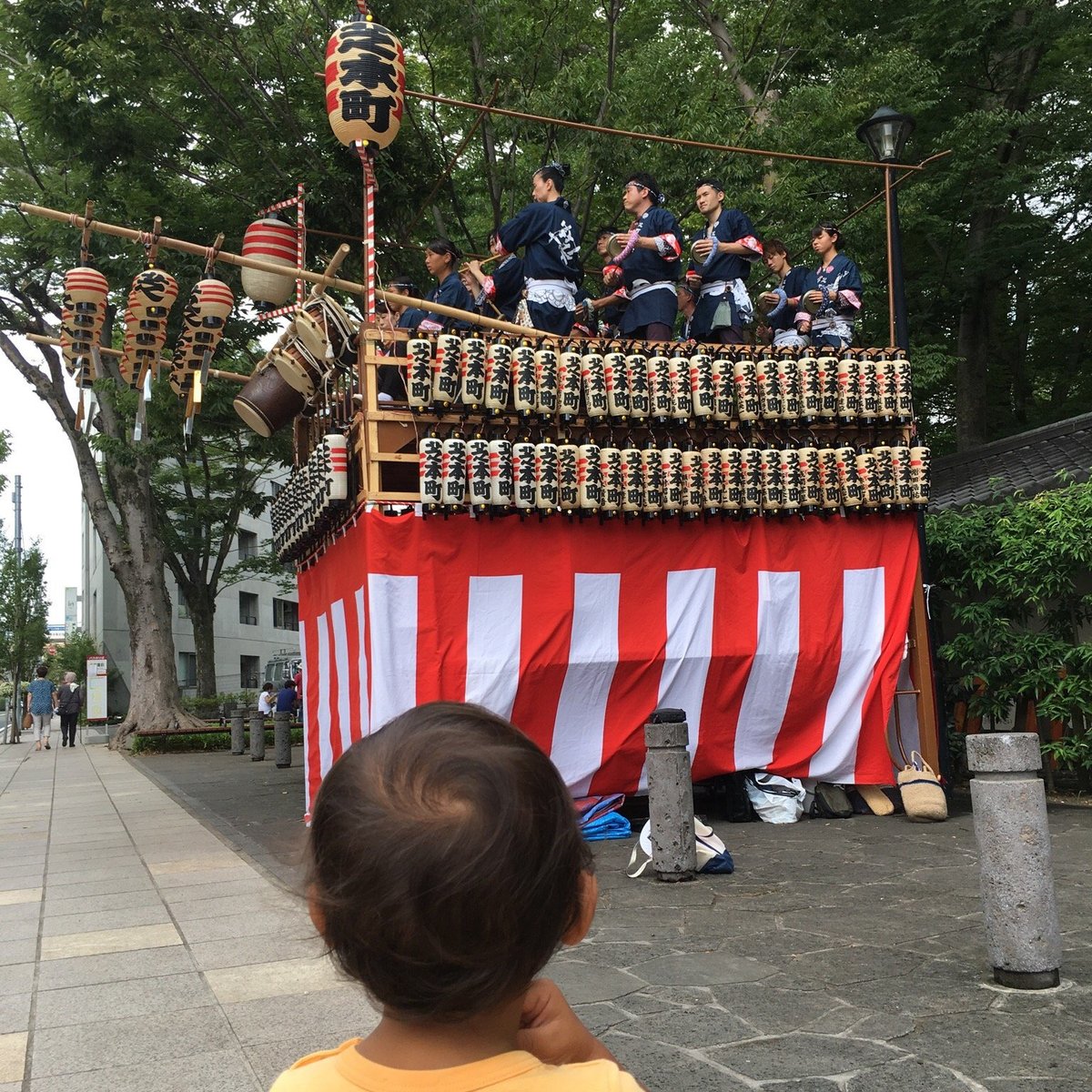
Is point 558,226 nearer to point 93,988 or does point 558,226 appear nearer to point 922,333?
point 93,988

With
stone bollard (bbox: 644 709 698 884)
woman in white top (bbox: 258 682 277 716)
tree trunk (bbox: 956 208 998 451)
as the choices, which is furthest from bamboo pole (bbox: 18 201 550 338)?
woman in white top (bbox: 258 682 277 716)

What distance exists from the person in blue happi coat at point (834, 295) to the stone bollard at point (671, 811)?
4.38m

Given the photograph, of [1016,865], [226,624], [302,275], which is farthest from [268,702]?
[226,624]

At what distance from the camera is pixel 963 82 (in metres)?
17.2

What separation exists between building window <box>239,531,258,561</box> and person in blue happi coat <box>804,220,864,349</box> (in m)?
37.3

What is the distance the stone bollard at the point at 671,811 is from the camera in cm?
618

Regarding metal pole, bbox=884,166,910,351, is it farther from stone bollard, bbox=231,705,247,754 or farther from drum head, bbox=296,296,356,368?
stone bollard, bbox=231,705,247,754

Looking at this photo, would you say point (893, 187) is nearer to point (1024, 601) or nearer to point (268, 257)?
point (1024, 601)

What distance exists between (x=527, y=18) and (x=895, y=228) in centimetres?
636

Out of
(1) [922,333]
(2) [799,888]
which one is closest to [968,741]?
(2) [799,888]

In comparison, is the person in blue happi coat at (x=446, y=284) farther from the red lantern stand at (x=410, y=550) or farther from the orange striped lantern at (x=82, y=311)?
the orange striped lantern at (x=82, y=311)

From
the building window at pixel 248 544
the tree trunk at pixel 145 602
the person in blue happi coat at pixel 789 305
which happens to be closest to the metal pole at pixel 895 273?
the person in blue happi coat at pixel 789 305

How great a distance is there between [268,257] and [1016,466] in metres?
7.64

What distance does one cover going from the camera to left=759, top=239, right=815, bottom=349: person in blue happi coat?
9.26 meters
